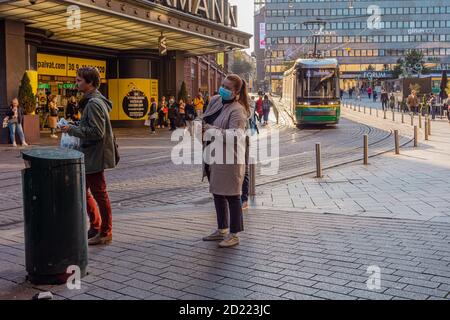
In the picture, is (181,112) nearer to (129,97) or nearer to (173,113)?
(173,113)

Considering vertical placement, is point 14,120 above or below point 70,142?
above

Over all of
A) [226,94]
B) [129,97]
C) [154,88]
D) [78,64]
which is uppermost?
[78,64]

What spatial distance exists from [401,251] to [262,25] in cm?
13304

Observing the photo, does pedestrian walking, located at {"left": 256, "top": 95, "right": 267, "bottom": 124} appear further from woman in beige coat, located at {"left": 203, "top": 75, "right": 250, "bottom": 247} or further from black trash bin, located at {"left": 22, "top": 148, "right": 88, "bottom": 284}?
black trash bin, located at {"left": 22, "top": 148, "right": 88, "bottom": 284}

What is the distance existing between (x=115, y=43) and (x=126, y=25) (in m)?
5.31

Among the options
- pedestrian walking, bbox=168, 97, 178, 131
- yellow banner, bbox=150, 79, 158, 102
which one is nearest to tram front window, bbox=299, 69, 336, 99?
pedestrian walking, bbox=168, 97, 178, 131

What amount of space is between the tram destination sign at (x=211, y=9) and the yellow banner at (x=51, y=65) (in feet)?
20.9

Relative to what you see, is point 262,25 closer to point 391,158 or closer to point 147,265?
point 391,158

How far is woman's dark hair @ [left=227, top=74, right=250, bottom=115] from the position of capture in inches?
228

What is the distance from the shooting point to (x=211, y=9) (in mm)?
27516

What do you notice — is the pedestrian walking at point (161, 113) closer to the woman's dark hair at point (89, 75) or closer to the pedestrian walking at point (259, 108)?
the pedestrian walking at point (259, 108)

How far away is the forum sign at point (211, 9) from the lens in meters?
24.8

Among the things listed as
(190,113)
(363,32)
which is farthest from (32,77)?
(363,32)
